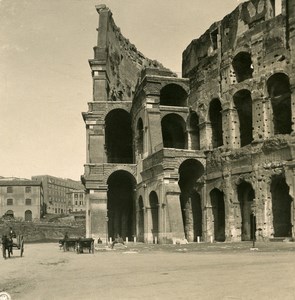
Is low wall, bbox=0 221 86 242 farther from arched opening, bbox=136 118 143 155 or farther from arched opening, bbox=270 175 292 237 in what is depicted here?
arched opening, bbox=270 175 292 237

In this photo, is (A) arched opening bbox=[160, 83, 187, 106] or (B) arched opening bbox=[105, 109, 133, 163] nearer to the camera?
(A) arched opening bbox=[160, 83, 187, 106]


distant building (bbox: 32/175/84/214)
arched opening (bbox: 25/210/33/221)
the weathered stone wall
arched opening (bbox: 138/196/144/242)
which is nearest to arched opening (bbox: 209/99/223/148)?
the weathered stone wall

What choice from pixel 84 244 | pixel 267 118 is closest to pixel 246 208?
pixel 267 118

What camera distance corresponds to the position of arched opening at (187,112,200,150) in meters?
31.1

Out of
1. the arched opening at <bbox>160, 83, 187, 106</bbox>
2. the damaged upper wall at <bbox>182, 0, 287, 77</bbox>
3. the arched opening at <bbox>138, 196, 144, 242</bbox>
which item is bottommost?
the arched opening at <bbox>138, 196, 144, 242</bbox>

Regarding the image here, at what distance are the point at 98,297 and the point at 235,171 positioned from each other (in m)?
19.4

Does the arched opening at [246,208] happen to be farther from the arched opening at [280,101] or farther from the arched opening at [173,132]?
the arched opening at [173,132]

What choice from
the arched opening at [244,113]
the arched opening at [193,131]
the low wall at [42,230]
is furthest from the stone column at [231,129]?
the low wall at [42,230]

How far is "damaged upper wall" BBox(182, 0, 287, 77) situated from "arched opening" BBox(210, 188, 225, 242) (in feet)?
27.0

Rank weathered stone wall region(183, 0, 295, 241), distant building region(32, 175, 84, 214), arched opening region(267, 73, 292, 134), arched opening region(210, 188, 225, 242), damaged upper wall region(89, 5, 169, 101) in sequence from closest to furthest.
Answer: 1. weathered stone wall region(183, 0, 295, 241)
2. arched opening region(267, 73, 292, 134)
3. arched opening region(210, 188, 225, 242)
4. damaged upper wall region(89, 5, 169, 101)
5. distant building region(32, 175, 84, 214)

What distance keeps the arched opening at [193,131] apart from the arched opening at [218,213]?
3.89 m

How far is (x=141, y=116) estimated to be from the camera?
3194 cm

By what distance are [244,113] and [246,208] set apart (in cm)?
548

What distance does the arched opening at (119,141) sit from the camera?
4169cm
